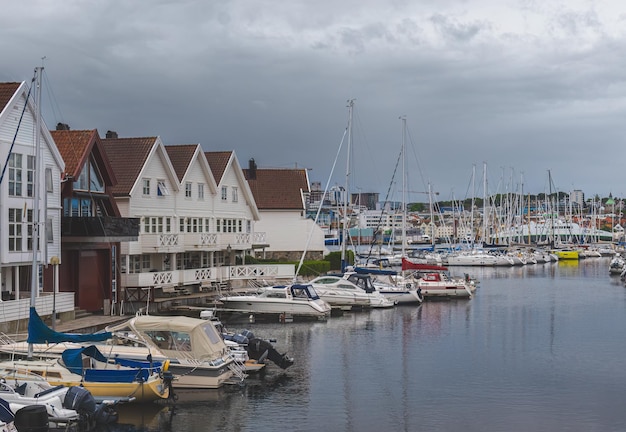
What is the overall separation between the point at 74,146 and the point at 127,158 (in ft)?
34.7

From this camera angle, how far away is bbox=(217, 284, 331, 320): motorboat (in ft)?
171

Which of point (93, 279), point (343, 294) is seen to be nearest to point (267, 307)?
point (343, 294)

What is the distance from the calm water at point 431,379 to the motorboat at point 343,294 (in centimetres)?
136

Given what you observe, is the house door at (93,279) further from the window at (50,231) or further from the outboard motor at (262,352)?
the outboard motor at (262,352)

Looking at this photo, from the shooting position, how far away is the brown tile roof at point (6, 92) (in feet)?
127

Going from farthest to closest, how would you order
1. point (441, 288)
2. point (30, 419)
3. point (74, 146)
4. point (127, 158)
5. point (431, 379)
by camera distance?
point (441, 288), point (127, 158), point (74, 146), point (431, 379), point (30, 419)

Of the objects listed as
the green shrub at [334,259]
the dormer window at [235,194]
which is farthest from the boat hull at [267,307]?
the green shrub at [334,259]

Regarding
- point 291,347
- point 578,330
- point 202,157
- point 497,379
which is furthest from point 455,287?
point 497,379

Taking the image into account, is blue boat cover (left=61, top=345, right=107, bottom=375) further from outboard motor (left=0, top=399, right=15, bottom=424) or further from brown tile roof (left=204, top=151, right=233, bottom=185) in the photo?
brown tile roof (left=204, top=151, right=233, bottom=185)

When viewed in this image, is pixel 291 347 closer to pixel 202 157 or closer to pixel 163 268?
pixel 163 268

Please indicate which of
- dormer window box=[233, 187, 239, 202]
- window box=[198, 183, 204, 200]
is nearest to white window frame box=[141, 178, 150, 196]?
window box=[198, 183, 204, 200]

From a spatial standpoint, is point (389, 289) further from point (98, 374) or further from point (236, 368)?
point (98, 374)

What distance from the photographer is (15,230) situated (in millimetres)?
38938

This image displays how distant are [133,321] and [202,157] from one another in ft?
104
